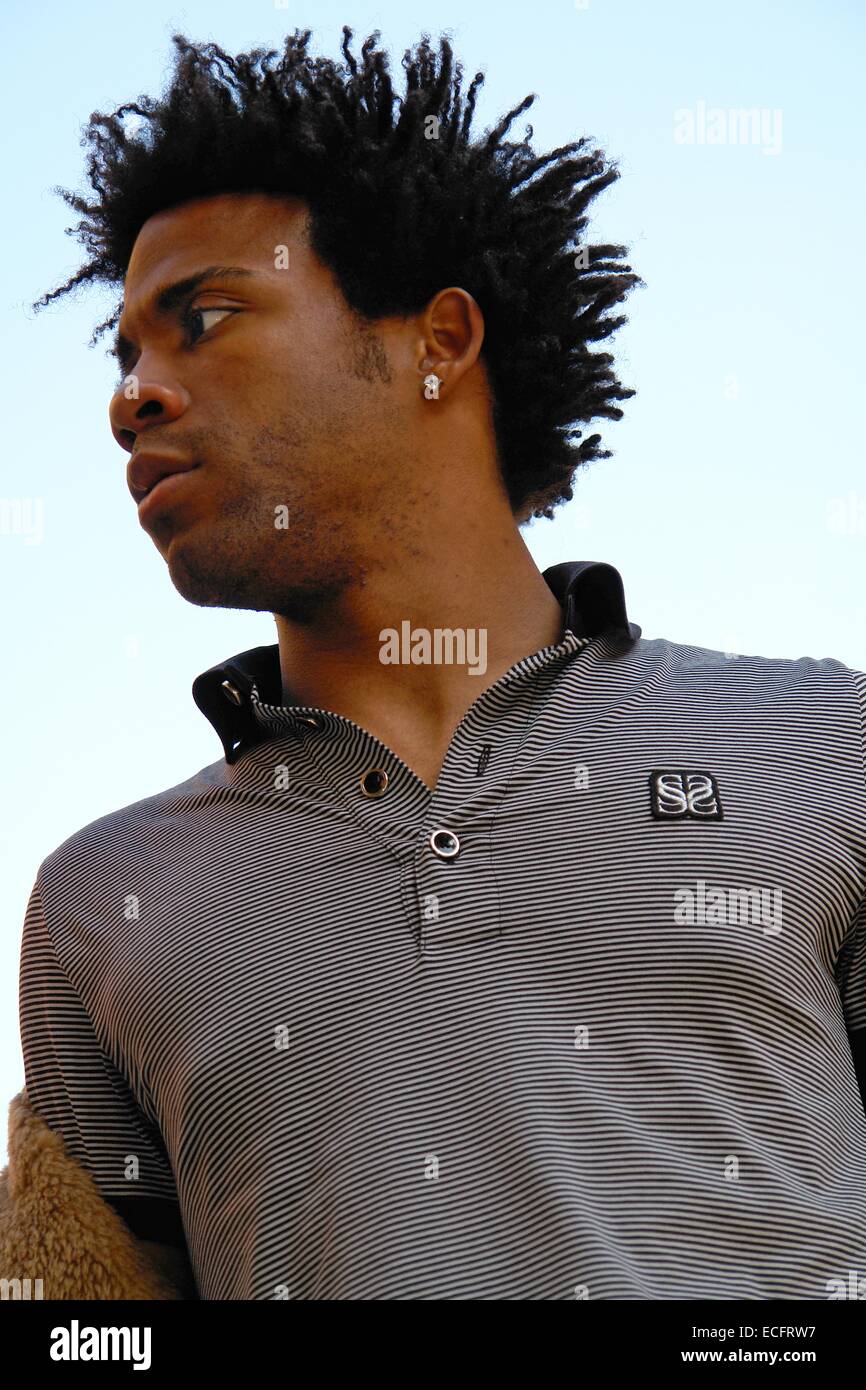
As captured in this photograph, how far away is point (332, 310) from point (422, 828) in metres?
1.01

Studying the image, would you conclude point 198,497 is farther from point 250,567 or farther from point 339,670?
point 339,670

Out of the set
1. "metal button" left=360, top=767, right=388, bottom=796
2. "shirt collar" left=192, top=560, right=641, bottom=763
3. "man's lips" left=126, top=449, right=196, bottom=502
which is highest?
"man's lips" left=126, top=449, right=196, bottom=502

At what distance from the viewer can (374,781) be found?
2.43 metres

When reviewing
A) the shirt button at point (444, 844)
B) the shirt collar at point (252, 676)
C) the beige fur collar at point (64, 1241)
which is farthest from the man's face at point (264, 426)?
the beige fur collar at point (64, 1241)

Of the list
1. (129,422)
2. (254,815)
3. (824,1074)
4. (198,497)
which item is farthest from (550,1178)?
(129,422)

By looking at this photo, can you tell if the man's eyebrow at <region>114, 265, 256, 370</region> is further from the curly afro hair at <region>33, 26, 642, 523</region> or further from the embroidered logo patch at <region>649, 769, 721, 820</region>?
the embroidered logo patch at <region>649, 769, 721, 820</region>

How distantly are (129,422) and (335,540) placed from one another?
40 centimetres

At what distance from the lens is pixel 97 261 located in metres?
3.43

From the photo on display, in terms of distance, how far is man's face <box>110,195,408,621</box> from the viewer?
2.69 metres

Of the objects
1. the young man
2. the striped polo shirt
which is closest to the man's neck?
the young man

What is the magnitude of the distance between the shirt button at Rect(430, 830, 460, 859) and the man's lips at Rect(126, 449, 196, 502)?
0.82m

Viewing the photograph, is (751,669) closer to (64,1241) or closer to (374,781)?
(374,781)

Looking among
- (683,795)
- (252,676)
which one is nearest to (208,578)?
(252,676)

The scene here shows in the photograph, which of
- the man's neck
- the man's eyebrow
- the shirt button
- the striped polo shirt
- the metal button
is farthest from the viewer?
the man's eyebrow
